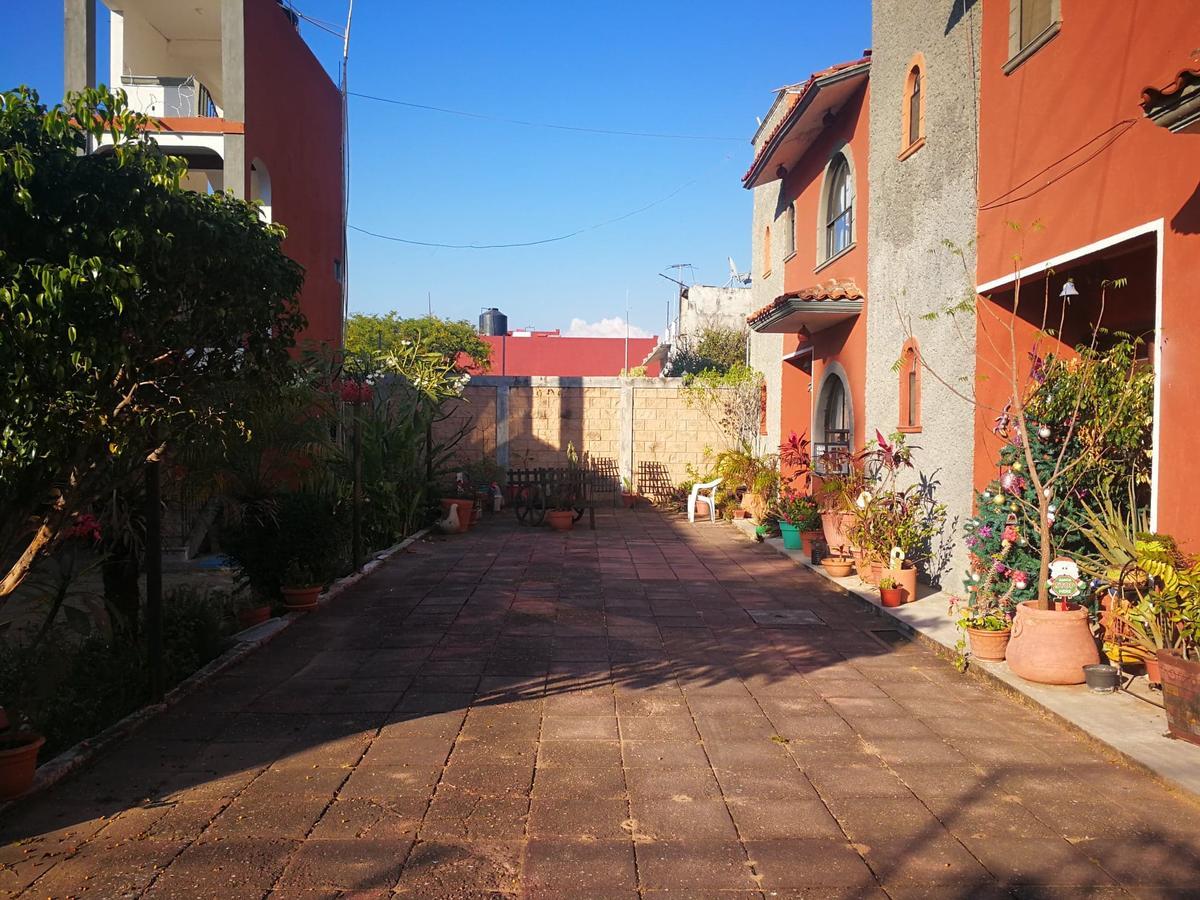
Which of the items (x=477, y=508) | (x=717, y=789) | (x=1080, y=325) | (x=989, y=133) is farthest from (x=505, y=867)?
(x=477, y=508)

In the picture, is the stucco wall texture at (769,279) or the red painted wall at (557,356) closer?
the stucco wall texture at (769,279)

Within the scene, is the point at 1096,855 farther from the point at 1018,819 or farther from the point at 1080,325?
the point at 1080,325

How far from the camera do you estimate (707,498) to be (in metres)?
16.5

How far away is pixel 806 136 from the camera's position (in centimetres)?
1261

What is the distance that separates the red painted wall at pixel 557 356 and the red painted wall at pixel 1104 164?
41.7 m

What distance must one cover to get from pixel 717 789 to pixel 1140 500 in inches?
162

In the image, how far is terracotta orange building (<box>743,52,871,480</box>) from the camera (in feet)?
35.6

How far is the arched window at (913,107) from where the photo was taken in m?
8.98

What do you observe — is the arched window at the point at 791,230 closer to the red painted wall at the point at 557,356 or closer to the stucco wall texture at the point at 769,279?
the stucco wall texture at the point at 769,279

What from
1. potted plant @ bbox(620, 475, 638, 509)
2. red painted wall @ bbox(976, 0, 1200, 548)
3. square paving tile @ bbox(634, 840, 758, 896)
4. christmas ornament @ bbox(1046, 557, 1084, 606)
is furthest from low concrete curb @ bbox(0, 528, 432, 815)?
potted plant @ bbox(620, 475, 638, 509)

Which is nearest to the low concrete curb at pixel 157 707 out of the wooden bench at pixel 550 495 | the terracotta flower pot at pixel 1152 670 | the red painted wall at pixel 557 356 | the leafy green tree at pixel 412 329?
the terracotta flower pot at pixel 1152 670

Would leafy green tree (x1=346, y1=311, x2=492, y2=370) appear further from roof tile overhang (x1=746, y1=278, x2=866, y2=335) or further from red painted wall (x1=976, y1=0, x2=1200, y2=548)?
red painted wall (x1=976, y1=0, x2=1200, y2=548)

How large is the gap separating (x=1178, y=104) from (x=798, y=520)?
804 centimetres

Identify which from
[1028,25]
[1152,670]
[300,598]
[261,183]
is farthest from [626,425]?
[1152,670]
